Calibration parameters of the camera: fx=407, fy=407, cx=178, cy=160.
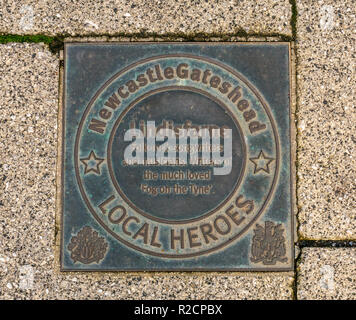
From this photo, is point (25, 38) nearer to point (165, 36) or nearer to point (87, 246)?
point (165, 36)

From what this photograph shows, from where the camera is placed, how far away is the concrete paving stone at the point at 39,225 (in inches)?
84.1

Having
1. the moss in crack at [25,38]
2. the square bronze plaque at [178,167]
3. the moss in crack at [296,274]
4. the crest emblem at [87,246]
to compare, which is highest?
the moss in crack at [25,38]

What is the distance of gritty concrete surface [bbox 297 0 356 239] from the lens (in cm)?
215

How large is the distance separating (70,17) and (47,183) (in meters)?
0.90

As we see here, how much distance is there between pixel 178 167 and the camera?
2131mm

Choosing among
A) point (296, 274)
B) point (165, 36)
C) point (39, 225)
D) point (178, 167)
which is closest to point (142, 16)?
point (165, 36)

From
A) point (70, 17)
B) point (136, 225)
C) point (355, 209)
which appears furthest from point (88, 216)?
point (355, 209)

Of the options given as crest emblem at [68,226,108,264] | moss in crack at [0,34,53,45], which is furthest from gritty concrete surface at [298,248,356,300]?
moss in crack at [0,34,53,45]

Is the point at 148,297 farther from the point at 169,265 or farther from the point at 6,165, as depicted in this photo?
the point at 6,165

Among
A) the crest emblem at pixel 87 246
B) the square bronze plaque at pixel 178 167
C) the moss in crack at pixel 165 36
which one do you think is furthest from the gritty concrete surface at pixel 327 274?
the moss in crack at pixel 165 36

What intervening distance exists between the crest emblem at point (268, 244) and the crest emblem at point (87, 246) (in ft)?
2.57

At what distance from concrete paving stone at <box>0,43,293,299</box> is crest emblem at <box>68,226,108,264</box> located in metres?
0.10

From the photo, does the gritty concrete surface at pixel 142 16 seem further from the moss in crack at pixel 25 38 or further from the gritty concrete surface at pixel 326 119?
the gritty concrete surface at pixel 326 119

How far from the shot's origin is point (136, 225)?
6.95ft
